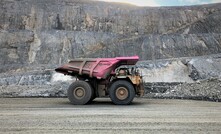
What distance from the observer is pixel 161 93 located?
16.0 meters

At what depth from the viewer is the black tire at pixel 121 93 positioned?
12047 mm

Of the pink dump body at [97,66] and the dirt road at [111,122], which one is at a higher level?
the pink dump body at [97,66]

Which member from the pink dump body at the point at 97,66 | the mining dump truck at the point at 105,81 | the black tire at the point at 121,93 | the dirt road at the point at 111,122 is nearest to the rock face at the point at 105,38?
the pink dump body at the point at 97,66

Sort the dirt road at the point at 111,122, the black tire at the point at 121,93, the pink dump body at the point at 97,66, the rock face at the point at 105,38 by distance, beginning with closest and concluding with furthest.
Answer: the dirt road at the point at 111,122 → the black tire at the point at 121,93 → the pink dump body at the point at 97,66 → the rock face at the point at 105,38

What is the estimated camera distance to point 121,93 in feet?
39.8

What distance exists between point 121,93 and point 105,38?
93.8 ft

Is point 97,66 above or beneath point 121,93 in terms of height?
above

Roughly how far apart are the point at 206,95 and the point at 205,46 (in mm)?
25271

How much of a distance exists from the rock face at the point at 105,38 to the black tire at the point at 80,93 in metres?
10.6

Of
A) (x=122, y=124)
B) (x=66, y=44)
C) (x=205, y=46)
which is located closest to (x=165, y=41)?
(x=205, y=46)

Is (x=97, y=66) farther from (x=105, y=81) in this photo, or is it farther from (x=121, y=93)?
(x=121, y=93)

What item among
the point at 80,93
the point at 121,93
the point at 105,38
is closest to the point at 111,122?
the point at 121,93

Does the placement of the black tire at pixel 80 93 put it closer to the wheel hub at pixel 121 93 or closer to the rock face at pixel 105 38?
the wheel hub at pixel 121 93

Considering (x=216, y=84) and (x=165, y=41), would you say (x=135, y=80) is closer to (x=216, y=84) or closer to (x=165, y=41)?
(x=216, y=84)
